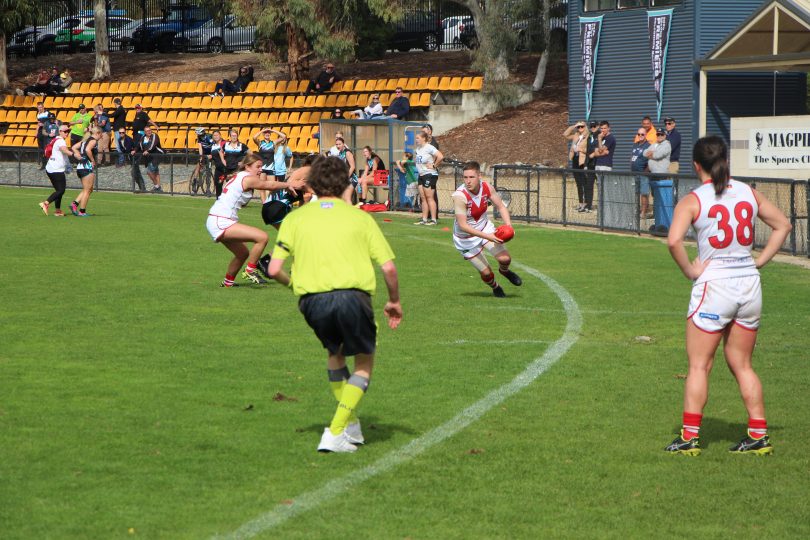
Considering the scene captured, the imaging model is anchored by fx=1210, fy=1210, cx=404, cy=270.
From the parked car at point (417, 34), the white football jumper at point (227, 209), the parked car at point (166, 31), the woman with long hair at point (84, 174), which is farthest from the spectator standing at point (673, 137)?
the parked car at point (166, 31)

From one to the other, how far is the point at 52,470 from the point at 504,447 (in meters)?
2.67

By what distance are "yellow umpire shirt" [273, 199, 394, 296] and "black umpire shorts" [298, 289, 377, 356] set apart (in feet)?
0.16

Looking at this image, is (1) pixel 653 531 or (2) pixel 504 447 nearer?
(1) pixel 653 531

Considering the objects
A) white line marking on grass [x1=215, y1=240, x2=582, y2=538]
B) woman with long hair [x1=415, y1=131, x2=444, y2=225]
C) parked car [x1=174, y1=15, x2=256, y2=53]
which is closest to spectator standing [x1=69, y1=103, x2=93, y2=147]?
woman with long hair [x1=415, y1=131, x2=444, y2=225]

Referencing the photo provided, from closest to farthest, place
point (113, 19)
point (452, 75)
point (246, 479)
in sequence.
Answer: point (246, 479) < point (452, 75) < point (113, 19)

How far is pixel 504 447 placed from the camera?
745 centimetres

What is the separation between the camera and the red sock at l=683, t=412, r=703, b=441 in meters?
7.25

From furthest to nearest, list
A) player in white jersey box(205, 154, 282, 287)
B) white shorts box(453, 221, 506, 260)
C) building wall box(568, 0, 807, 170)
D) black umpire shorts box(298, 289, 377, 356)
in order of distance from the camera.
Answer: building wall box(568, 0, 807, 170), player in white jersey box(205, 154, 282, 287), white shorts box(453, 221, 506, 260), black umpire shorts box(298, 289, 377, 356)

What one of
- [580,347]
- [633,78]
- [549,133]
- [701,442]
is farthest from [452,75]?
[701,442]

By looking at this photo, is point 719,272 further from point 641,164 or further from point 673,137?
point 673,137

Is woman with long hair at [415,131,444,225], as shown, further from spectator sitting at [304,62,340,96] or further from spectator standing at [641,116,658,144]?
spectator sitting at [304,62,340,96]

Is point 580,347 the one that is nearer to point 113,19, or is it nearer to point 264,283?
point 264,283

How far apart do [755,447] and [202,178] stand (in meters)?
28.6

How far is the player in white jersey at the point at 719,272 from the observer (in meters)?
7.07
